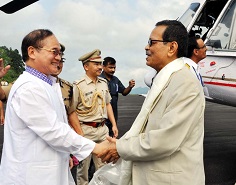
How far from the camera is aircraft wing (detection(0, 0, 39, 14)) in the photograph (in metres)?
6.49

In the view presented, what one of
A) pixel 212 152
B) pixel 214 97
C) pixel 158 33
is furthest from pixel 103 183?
pixel 212 152

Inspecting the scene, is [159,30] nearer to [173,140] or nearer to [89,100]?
[173,140]

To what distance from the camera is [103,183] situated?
2439 mm

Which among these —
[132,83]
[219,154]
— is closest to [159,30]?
[132,83]

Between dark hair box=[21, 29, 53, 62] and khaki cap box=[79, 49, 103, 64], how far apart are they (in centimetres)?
204

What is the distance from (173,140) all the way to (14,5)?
561cm

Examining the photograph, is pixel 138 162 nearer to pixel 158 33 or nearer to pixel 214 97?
pixel 158 33

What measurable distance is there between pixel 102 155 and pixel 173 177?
1.94 feet

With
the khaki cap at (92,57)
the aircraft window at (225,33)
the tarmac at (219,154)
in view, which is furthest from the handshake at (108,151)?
the aircraft window at (225,33)

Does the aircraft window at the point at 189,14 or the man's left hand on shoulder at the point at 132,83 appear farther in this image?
the aircraft window at the point at 189,14

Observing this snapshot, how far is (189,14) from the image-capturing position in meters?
6.93

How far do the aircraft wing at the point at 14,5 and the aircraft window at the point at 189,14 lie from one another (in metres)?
2.90

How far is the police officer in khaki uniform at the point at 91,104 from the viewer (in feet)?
13.5

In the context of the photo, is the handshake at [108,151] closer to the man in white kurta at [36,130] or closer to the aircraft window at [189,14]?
the man in white kurta at [36,130]
